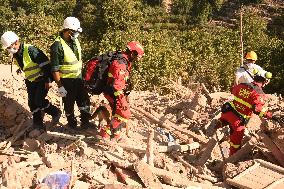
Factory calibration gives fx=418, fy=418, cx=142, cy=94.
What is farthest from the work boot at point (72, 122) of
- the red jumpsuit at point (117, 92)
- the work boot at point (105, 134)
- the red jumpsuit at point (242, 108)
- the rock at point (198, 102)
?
the rock at point (198, 102)

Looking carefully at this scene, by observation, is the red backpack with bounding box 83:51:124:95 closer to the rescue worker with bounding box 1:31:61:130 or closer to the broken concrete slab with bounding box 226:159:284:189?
the rescue worker with bounding box 1:31:61:130

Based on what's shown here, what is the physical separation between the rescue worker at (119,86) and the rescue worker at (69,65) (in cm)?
60

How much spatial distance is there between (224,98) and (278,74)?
15.8 meters

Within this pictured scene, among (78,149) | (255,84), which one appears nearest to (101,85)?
(78,149)

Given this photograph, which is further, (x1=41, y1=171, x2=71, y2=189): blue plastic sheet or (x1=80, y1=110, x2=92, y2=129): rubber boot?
(x1=80, y1=110, x2=92, y2=129): rubber boot

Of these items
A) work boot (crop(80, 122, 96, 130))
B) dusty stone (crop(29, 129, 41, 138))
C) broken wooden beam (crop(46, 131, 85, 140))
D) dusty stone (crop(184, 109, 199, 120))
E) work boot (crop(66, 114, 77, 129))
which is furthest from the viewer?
dusty stone (crop(184, 109, 199, 120))

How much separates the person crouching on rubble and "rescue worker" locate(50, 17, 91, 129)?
9.04 feet

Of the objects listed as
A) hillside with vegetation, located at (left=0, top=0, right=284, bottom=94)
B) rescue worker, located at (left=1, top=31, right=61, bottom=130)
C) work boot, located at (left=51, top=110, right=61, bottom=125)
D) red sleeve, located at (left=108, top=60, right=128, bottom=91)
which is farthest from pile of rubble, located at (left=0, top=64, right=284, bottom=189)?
hillside with vegetation, located at (left=0, top=0, right=284, bottom=94)

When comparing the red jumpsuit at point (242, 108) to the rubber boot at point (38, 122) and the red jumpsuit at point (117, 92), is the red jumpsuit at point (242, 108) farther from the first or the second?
the rubber boot at point (38, 122)

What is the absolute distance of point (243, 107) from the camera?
25.3 feet

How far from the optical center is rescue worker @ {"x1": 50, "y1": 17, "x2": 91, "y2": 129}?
7148 millimetres

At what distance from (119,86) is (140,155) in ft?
4.31

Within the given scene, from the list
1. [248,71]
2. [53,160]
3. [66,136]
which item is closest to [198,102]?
[248,71]

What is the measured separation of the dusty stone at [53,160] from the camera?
6.39 m
